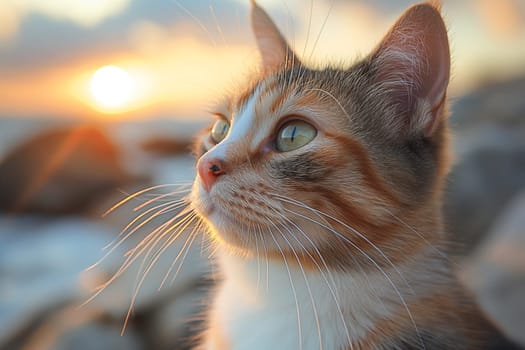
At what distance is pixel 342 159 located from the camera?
79 centimetres

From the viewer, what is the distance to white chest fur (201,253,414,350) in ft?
2.64

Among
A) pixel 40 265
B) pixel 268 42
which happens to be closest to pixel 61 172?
pixel 40 265

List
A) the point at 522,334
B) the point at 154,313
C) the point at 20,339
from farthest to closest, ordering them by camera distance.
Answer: the point at 154,313, the point at 20,339, the point at 522,334

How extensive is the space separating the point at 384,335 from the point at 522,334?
0.74 meters

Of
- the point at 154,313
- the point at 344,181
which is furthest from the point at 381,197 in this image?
the point at 154,313

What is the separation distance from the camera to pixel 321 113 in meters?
0.84

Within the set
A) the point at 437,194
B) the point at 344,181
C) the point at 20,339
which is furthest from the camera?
the point at 20,339

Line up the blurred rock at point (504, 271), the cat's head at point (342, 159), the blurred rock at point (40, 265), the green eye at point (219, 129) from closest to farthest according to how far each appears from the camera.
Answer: the cat's head at point (342, 159), the green eye at point (219, 129), the blurred rock at point (504, 271), the blurred rock at point (40, 265)

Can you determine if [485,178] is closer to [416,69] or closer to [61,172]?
[416,69]

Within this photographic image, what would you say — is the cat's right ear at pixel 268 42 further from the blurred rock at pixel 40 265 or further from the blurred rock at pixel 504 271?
the blurred rock at pixel 40 265

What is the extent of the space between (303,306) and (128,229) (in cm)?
52

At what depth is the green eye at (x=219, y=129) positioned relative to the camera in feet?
3.28

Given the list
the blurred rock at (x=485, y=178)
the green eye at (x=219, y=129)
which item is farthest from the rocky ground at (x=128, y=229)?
the green eye at (x=219, y=129)

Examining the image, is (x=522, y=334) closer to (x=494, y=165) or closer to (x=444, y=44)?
(x=444, y=44)
